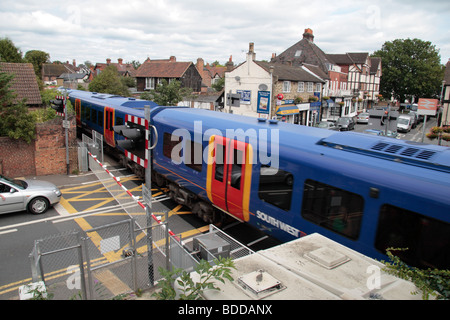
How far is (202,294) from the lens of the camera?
3.14 m

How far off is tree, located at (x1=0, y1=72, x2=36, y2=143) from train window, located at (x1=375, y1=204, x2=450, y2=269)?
1416cm

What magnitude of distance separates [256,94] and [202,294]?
30.1 m

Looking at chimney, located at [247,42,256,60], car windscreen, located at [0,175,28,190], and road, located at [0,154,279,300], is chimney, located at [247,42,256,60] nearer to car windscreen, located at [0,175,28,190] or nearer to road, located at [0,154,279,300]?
road, located at [0,154,279,300]

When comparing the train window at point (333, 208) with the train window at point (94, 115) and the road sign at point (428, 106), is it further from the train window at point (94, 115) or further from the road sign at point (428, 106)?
the train window at point (94, 115)

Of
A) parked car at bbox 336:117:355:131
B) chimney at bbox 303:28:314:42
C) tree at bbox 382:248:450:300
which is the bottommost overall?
parked car at bbox 336:117:355:131

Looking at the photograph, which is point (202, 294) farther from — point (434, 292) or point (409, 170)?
point (409, 170)

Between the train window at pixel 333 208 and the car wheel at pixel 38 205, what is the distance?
855cm

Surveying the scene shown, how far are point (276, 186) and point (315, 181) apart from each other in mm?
1011

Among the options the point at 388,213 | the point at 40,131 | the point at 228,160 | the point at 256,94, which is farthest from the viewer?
the point at 256,94

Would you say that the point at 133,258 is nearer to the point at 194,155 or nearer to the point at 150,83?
the point at 194,155

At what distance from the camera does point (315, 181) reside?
652 centimetres

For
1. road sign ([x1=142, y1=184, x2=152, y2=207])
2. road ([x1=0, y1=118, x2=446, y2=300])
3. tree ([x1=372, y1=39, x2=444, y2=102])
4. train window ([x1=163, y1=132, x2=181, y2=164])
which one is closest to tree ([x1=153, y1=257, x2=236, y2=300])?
road sign ([x1=142, y1=184, x2=152, y2=207])

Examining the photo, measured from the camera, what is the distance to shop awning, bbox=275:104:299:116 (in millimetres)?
31777
